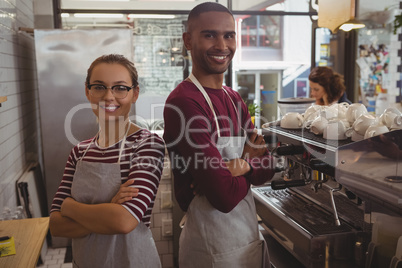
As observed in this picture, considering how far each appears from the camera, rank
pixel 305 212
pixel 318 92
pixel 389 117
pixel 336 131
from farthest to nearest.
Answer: pixel 318 92 < pixel 305 212 < pixel 336 131 < pixel 389 117

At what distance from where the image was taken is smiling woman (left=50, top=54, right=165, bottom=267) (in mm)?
→ 1285

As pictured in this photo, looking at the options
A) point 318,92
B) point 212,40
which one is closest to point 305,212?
point 212,40

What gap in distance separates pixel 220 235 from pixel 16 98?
251 centimetres

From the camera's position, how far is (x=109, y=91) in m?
1.32

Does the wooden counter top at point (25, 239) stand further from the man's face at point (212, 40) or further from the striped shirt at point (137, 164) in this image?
the man's face at point (212, 40)

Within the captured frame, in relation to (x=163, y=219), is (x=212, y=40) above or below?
above

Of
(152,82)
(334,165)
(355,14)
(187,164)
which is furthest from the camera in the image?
(152,82)

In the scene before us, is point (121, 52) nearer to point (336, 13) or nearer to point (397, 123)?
point (336, 13)

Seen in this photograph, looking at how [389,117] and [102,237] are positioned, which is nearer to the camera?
[102,237]

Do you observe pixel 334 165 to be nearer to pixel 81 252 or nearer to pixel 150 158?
pixel 150 158

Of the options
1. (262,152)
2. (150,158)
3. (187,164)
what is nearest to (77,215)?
(150,158)

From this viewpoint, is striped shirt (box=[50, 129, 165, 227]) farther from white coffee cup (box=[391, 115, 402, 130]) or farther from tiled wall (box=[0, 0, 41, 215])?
tiled wall (box=[0, 0, 41, 215])

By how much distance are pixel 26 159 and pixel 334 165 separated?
3.00 meters

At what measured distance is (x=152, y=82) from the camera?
4590 millimetres
